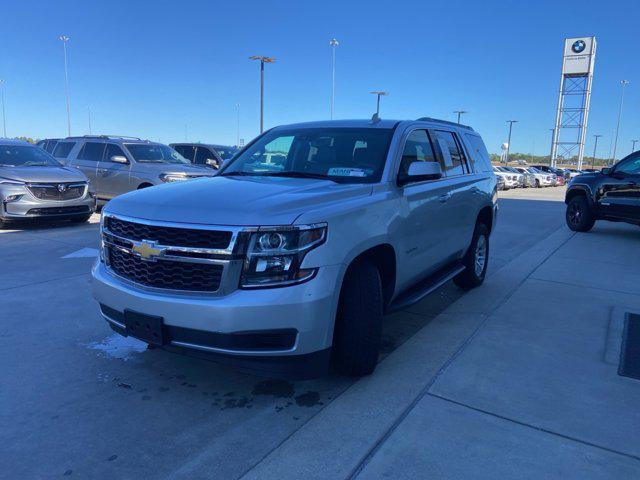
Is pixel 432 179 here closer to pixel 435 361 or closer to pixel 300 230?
pixel 435 361

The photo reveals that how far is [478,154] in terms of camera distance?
241 inches

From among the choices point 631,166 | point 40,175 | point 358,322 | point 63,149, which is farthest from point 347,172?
point 63,149

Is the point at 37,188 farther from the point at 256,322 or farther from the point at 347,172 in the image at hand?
the point at 256,322

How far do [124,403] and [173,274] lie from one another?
0.96 meters

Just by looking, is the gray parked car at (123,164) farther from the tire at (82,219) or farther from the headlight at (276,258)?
the headlight at (276,258)

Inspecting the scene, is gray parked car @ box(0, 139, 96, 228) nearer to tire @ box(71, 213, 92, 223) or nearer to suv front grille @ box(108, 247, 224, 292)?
tire @ box(71, 213, 92, 223)

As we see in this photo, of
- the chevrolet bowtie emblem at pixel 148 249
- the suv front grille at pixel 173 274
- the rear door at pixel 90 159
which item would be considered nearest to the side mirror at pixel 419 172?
the suv front grille at pixel 173 274

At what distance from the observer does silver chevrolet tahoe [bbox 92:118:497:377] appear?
9.01 feet

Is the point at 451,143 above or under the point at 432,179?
above

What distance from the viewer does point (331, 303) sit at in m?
2.90

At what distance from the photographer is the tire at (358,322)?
124 inches

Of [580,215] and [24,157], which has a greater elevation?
[24,157]

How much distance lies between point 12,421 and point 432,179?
139 inches

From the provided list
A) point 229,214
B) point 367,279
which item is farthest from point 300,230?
point 367,279
